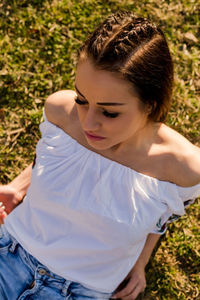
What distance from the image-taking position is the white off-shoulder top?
256cm

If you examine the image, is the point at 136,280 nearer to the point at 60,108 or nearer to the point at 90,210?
the point at 90,210

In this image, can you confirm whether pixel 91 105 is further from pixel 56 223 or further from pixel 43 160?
pixel 56 223

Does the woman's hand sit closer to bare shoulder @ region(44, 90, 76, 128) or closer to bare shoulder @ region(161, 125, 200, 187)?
bare shoulder @ region(161, 125, 200, 187)

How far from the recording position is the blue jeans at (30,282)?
265cm

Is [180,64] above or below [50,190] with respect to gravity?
above

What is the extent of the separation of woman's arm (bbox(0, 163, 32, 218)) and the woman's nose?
1.37m

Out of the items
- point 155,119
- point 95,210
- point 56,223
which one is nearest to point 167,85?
point 155,119

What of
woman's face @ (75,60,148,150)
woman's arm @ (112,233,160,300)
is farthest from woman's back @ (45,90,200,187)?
woman's arm @ (112,233,160,300)

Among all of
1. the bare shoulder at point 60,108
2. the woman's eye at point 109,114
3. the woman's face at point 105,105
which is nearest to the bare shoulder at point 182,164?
the woman's face at point 105,105

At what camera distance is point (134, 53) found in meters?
2.06

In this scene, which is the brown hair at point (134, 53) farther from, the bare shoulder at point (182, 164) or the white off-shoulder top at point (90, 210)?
the white off-shoulder top at point (90, 210)

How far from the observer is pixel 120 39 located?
2.04 meters

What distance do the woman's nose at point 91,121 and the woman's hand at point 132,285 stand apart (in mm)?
1450

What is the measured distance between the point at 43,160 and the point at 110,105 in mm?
860
